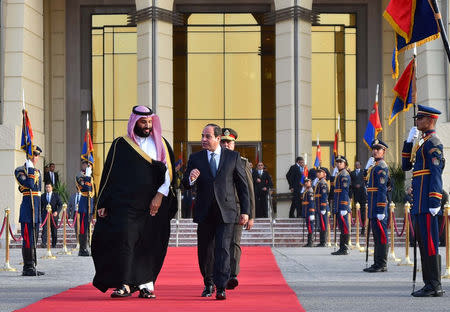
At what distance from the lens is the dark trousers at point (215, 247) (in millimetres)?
11055

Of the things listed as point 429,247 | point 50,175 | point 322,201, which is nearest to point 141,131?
point 429,247

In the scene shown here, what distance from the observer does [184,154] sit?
125 feet

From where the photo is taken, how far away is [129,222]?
11.2m

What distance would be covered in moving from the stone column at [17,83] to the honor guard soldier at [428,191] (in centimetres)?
1950

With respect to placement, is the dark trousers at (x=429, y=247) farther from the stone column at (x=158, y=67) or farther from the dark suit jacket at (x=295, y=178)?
the stone column at (x=158, y=67)

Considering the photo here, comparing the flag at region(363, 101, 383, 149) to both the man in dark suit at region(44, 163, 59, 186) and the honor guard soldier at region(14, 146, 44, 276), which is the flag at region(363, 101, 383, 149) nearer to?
the honor guard soldier at region(14, 146, 44, 276)

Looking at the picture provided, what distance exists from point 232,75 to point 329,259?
18.2 metres

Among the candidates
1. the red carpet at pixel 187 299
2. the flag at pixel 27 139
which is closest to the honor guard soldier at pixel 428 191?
the red carpet at pixel 187 299

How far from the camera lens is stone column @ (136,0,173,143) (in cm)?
3284

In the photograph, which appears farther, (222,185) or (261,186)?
(261,186)

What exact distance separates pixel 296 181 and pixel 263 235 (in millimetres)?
2535

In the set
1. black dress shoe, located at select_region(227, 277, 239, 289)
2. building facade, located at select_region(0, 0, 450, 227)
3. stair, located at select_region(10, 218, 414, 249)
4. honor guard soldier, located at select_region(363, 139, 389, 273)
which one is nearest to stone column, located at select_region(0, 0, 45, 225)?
stair, located at select_region(10, 218, 414, 249)

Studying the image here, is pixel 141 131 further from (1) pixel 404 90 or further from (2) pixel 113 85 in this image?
(2) pixel 113 85

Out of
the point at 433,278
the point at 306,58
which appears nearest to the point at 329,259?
the point at 433,278
